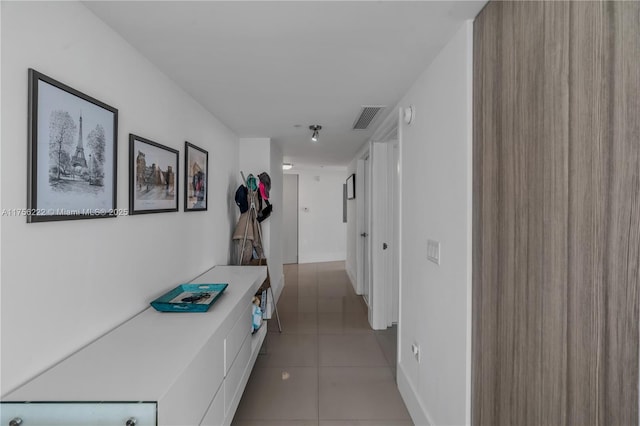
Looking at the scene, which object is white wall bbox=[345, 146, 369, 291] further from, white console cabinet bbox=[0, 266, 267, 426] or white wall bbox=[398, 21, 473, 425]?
white console cabinet bbox=[0, 266, 267, 426]

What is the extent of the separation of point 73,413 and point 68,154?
936 millimetres

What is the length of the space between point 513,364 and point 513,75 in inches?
43.0

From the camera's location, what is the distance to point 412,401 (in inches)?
88.9

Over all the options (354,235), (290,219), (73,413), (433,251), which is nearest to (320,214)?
(290,219)

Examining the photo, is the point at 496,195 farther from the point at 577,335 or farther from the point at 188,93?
the point at 188,93

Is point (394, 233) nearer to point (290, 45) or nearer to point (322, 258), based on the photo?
point (290, 45)

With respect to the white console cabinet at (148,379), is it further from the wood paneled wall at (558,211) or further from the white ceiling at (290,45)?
the white ceiling at (290,45)

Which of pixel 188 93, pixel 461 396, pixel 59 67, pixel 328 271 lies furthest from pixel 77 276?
pixel 328 271

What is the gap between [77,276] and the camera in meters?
1.38

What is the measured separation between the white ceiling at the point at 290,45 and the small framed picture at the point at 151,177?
53 cm

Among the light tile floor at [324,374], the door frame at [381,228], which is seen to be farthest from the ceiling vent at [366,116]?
the light tile floor at [324,374]

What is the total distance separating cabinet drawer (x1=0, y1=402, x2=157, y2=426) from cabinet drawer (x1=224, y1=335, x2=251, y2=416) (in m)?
0.81

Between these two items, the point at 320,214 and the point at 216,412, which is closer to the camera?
the point at 216,412

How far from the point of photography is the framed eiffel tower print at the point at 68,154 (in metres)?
1.16
